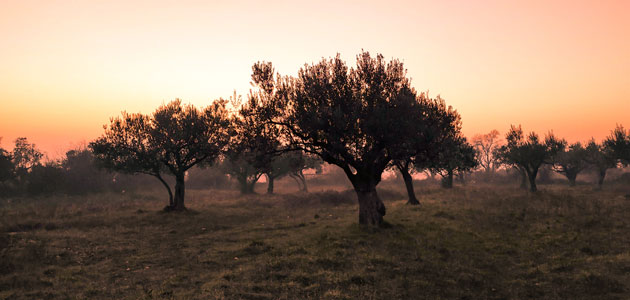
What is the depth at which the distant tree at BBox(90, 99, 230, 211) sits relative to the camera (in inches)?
1567

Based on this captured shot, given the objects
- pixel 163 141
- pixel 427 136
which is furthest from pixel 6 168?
pixel 427 136

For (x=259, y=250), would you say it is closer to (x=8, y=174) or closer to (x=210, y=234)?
(x=210, y=234)

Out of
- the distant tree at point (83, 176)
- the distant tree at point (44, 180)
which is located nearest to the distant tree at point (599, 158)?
the distant tree at point (83, 176)

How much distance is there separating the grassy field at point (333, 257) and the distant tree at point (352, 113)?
Answer: 528cm

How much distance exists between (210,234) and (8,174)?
58183 mm

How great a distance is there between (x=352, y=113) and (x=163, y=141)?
26467 millimetres

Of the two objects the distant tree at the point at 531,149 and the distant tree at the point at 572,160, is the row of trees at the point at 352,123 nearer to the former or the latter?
the distant tree at the point at 531,149

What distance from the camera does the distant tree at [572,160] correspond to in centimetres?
7525

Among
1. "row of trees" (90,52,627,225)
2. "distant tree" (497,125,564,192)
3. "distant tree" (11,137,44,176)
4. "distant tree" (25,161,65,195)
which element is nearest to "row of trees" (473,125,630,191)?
"distant tree" (497,125,564,192)

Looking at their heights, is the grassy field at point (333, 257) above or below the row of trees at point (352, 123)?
below

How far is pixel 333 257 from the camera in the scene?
58.8ft

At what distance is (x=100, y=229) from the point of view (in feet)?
96.5

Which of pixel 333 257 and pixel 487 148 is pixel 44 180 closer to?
pixel 333 257

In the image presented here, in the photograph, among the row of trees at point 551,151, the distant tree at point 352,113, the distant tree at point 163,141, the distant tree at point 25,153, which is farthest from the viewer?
the distant tree at point 25,153
